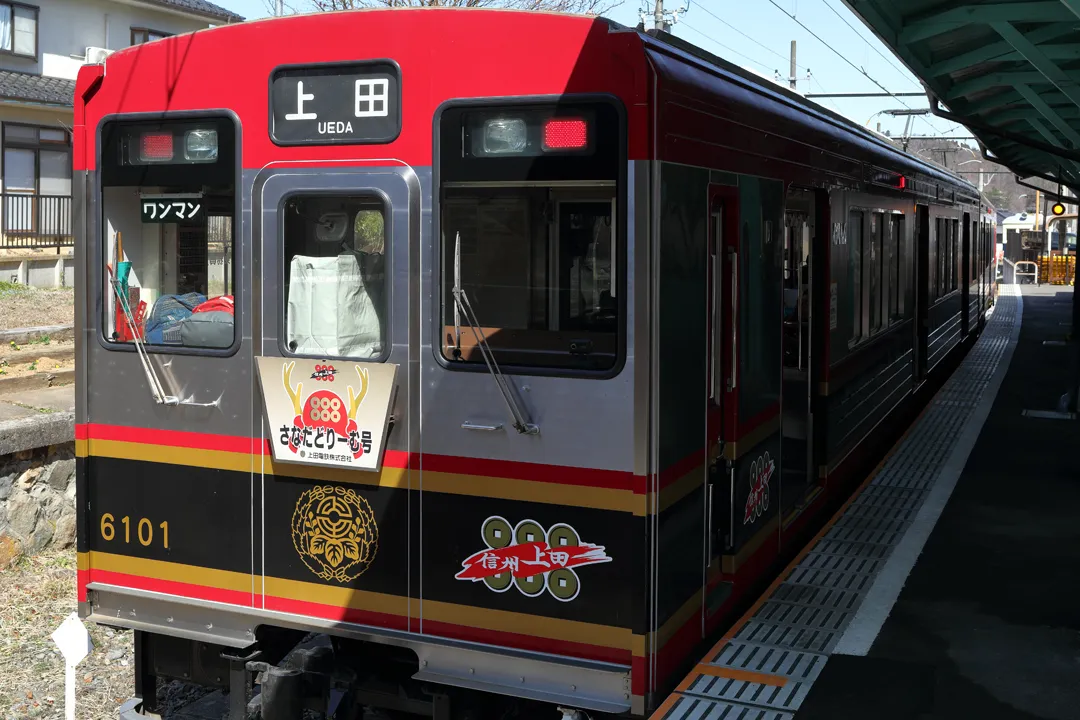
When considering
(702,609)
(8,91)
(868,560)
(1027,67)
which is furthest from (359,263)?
(8,91)

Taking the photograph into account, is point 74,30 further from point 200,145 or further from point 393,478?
point 393,478

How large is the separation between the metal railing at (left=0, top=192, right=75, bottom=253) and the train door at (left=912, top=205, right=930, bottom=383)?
16.2 metres

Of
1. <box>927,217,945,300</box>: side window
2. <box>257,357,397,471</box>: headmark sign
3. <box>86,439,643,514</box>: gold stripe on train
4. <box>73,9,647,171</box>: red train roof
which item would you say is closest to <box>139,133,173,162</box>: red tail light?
<box>73,9,647,171</box>: red train roof

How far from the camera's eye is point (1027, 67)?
9.74 metres

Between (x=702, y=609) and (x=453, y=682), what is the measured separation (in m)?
1.13

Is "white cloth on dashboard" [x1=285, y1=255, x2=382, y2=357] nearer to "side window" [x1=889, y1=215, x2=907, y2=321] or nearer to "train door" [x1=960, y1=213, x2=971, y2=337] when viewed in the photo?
"side window" [x1=889, y1=215, x2=907, y2=321]

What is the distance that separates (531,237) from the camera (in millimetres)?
4332

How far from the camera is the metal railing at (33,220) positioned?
21922 mm

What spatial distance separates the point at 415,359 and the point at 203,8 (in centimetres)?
2485

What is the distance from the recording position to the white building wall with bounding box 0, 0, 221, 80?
23.8 metres

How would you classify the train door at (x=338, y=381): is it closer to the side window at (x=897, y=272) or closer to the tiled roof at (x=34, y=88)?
the side window at (x=897, y=272)

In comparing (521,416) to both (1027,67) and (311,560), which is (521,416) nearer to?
(311,560)

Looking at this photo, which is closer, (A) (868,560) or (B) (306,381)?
(B) (306,381)

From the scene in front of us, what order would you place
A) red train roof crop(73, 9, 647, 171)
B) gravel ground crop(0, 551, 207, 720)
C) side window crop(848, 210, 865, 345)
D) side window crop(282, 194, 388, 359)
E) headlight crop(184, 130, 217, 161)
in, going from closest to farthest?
red train roof crop(73, 9, 647, 171) → side window crop(282, 194, 388, 359) → headlight crop(184, 130, 217, 161) → gravel ground crop(0, 551, 207, 720) → side window crop(848, 210, 865, 345)
